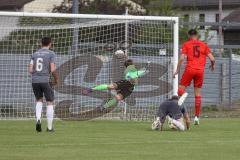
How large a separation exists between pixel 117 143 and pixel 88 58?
962 centimetres

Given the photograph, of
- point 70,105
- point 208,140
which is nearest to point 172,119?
point 208,140

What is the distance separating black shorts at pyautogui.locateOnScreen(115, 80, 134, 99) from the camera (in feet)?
69.3

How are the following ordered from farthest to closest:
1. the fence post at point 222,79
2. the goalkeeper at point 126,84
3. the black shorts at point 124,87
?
1. the fence post at point 222,79
2. the black shorts at point 124,87
3. the goalkeeper at point 126,84

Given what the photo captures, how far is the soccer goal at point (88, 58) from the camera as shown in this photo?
2183cm

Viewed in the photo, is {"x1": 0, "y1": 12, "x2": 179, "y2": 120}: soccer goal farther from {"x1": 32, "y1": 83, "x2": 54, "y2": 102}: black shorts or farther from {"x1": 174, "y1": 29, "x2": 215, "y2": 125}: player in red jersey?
{"x1": 32, "y1": 83, "x2": 54, "y2": 102}: black shorts

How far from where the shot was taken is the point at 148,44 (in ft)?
76.5

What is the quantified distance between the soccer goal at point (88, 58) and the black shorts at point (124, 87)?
38.2 inches

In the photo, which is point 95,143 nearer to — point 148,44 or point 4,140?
point 4,140

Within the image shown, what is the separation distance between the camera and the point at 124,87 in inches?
835

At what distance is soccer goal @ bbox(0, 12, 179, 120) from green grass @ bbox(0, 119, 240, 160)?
3301 mm

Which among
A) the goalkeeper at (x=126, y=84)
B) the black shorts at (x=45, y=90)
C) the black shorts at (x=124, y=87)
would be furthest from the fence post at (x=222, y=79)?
the black shorts at (x=45, y=90)

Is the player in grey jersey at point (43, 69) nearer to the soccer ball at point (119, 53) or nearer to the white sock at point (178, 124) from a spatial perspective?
the white sock at point (178, 124)

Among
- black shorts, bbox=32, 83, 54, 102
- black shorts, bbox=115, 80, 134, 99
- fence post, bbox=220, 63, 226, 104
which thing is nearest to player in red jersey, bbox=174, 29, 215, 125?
black shorts, bbox=115, 80, 134, 99

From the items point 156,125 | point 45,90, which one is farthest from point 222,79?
point 45,90
